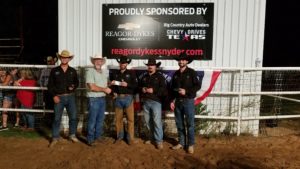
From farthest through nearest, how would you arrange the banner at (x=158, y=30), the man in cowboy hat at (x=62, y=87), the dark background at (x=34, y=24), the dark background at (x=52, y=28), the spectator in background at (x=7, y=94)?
the dark background at (x=52, y=28), the dark background at (x=34, y=24), the spectator in background at (x=7, y=94), the banner at (x=158, y=30), the man in cowboy hat at (x=62, y=87)

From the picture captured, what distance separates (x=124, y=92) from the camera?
26.5 feet

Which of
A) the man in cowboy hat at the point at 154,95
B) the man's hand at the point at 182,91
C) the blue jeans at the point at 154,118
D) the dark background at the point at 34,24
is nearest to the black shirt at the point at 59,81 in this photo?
the man in cowboy hat at the point at 154,95

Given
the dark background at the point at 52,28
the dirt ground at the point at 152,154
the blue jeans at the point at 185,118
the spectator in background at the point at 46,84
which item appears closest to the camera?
the dirt ground at the point at 152,154

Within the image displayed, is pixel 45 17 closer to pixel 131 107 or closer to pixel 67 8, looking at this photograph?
pixel 67 8

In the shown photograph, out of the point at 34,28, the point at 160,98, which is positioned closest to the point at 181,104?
the point at 160,98

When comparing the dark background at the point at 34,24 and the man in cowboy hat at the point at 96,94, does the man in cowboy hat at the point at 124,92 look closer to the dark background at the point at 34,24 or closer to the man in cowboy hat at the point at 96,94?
the man in cowboy hat at the point at 96,94

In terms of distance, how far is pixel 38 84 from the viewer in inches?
373

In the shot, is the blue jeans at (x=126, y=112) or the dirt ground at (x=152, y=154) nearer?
the dirt ground at (x=152, y=154)

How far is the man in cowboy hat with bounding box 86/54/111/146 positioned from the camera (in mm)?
7977

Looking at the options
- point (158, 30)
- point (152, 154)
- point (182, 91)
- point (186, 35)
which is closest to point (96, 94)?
point (152, 154)

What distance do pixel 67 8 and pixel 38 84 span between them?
2.02 m

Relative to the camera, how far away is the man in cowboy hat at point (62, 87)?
795 centimetres

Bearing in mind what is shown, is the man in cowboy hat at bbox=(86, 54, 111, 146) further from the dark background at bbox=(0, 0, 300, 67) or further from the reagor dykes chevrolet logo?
the dark background at bbox=(0, 0, 300, 67)

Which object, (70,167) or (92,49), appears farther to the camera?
(92,49)
